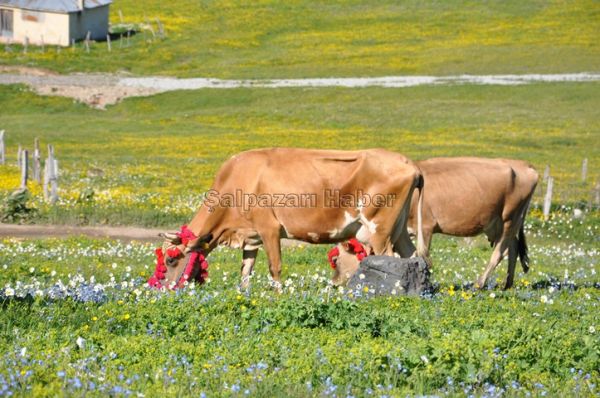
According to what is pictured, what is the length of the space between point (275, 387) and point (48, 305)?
164 inches

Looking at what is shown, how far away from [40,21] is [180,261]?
75688 millimetres

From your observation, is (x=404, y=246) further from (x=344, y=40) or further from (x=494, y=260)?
(x=344, y=40)

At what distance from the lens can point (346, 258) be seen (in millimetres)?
16547

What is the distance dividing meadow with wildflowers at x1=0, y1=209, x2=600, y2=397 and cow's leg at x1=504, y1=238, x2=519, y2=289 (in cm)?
192

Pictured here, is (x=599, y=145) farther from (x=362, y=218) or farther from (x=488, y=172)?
(x=362, y=218)

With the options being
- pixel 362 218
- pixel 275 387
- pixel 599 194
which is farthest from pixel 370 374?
pixel 599 194

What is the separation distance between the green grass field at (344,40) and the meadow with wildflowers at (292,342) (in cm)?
6468

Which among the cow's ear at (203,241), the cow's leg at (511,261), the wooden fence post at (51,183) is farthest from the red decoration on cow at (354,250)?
the wooden fence post at (51,183)

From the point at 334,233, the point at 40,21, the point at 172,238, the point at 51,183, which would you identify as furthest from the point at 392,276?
the point at 40,21

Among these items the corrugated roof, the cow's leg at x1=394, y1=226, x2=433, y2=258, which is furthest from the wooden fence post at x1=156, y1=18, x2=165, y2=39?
the cow's leg at x1=394, y1=226, x2=433, y2=258

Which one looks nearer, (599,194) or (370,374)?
(370,374)

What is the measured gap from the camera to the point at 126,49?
8762cm

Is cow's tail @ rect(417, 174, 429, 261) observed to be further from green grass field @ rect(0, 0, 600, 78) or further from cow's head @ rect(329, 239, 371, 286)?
green grass field @ rect(0, 0, 600, 78)

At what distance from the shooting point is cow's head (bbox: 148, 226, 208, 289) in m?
15.4
